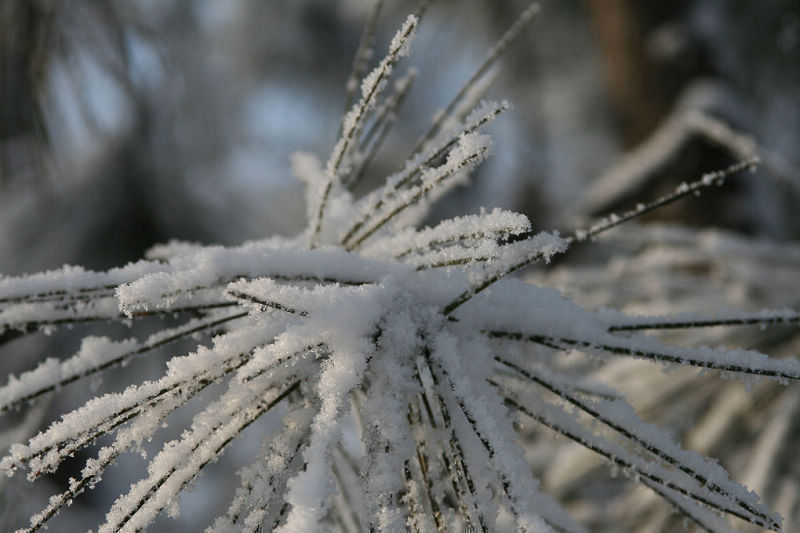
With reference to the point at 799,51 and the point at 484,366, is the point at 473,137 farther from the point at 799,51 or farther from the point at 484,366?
the point at 799,51

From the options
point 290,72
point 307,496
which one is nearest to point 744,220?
point 307,496

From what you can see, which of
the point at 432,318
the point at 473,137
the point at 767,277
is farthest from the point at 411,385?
the point at 767,277

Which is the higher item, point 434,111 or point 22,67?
point 22,67

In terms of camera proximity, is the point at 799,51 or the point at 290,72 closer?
the point at 799,51

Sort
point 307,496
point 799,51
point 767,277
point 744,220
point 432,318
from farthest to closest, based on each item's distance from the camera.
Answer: point 799,51
point 744,220
point 767,277
point 432,318
point 307,496

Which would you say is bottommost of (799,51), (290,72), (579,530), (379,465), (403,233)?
(579,530)

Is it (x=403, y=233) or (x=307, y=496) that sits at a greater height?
(x=403, y=233)

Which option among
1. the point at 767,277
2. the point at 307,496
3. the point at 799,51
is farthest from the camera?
the point at 799,51
